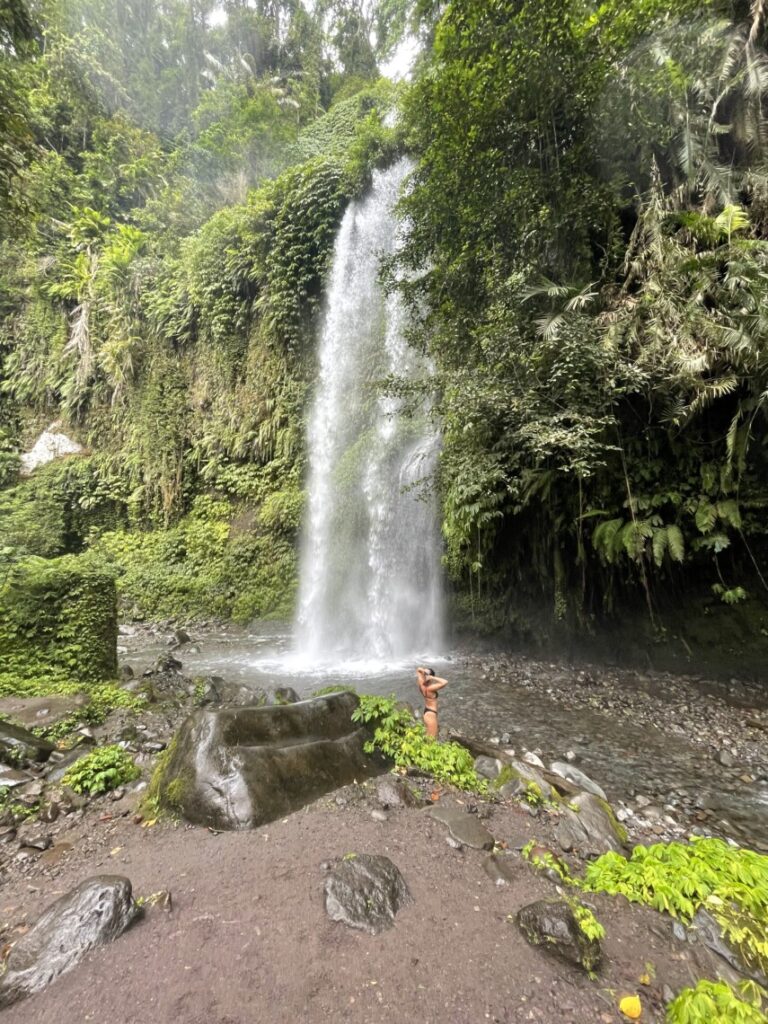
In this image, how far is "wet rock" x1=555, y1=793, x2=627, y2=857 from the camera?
313cm

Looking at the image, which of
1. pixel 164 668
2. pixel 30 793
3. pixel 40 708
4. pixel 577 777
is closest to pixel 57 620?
pixel 40 708

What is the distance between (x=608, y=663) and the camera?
7.79m

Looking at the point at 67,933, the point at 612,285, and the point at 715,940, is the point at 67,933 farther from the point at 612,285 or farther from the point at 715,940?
the point at 612,285

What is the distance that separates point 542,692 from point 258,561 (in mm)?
8888

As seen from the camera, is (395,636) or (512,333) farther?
(395,636)

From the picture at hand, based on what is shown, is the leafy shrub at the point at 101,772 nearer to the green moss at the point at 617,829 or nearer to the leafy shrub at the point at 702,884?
the leafy shrub at the point at 702,884

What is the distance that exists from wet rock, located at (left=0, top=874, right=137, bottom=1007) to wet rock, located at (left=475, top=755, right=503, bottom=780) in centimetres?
291

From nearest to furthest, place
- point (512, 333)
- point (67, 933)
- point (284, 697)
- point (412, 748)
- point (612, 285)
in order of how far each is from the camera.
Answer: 1. point (67, 933)
2. point (412, 748)
3. point (284, 697)
4. point (512, 333)
5. point (612, 285)

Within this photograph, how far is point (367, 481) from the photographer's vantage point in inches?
467

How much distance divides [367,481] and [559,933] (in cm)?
1021

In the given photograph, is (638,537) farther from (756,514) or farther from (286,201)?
(286,201)

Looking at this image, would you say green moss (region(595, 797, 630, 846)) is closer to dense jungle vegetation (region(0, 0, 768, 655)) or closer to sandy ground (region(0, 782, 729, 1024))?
sandy ground (region(0, 782, 729, 1024))

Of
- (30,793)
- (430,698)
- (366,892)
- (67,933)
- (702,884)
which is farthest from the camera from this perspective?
(430,698)

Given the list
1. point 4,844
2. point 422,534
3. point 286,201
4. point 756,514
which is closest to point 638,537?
point 756,514
